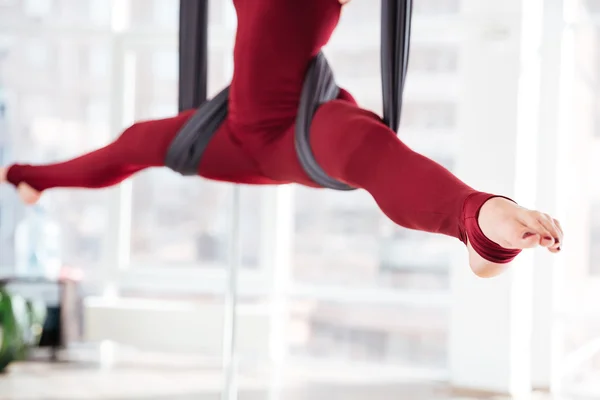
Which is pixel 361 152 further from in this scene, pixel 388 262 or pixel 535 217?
pixel 388 262

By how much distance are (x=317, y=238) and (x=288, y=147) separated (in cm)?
337

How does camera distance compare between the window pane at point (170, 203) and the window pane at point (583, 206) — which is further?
the window pane at point (170, 203)

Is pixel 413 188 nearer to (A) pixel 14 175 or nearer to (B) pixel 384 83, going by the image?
(B) pixel 384 83

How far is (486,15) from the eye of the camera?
4387mm

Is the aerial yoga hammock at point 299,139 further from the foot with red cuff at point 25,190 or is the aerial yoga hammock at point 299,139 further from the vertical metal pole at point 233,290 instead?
the vertical metal pole at point 233,290

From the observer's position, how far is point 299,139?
1731mm

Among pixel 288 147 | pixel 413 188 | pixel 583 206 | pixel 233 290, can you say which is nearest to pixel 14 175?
pixel 233 290

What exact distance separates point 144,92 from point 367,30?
1585mm

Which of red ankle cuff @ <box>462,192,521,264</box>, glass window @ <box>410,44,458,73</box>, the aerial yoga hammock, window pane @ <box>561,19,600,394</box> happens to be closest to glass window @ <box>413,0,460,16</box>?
glass window @ <box>410,44,458,73</box>

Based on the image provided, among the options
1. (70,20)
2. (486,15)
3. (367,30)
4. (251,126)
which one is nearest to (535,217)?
(251,126)

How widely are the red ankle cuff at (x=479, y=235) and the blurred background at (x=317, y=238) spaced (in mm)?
3190

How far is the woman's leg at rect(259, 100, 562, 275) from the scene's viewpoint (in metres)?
1.20

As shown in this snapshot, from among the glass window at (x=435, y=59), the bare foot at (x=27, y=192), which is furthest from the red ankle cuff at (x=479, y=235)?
the glass window at (x=435, y=59)

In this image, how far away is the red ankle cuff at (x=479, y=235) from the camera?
1.24 meters
